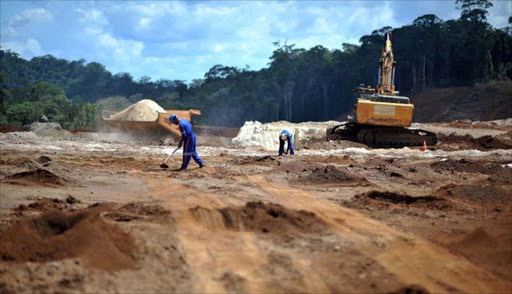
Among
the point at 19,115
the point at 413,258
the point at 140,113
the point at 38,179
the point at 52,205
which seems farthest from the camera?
the point at 19,115

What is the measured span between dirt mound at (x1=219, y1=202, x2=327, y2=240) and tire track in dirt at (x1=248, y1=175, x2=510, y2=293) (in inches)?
14.1

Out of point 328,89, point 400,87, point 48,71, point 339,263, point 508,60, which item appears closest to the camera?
point 339,263

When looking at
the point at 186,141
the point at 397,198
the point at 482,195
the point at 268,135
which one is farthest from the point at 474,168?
the point at 268,135

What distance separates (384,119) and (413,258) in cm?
1824

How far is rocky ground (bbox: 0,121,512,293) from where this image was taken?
5.54 meters

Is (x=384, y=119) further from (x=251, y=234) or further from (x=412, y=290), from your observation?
(x=412, y=290)

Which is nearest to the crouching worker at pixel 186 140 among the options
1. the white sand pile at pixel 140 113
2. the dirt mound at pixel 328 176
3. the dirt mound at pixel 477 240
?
the dirt mound at pixel 328 176

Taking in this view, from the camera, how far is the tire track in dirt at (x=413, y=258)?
5688 mm

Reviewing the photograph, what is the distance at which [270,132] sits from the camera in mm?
28672

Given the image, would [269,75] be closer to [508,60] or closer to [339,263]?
[508,60]

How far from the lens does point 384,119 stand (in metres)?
24.1

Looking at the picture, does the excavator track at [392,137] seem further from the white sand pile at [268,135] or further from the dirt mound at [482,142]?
the white sand pile at [268,135]

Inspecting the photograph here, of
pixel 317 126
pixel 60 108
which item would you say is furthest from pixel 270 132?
pixel 60 108

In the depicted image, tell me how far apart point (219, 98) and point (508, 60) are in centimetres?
3109
